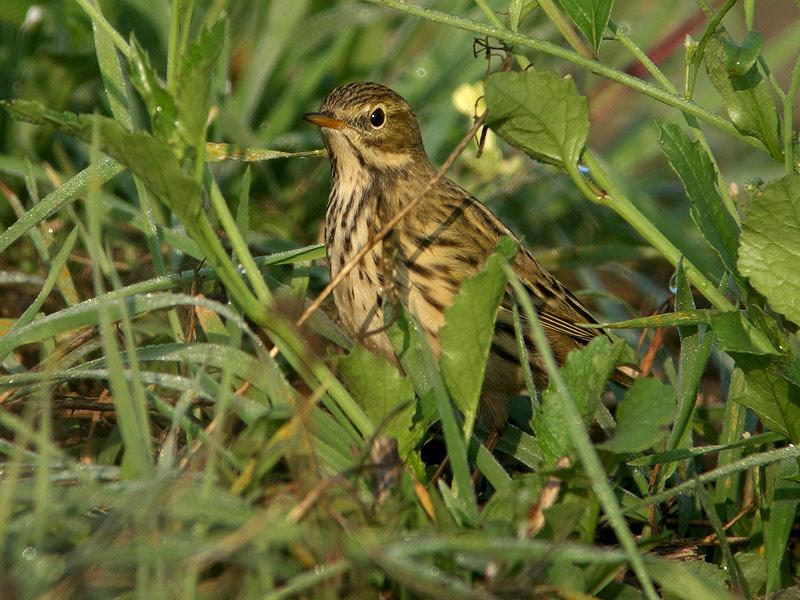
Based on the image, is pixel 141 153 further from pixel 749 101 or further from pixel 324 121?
pixel 324 121

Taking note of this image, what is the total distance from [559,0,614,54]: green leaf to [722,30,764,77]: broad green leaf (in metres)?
0.29

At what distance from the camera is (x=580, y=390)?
8.71 ft

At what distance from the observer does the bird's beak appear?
4094 millimetres

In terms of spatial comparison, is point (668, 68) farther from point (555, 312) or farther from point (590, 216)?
point (555, 312)

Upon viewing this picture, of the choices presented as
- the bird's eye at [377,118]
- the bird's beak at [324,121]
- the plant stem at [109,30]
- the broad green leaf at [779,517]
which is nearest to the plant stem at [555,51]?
the plant stem at [109,30]

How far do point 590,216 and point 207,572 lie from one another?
3319 mm

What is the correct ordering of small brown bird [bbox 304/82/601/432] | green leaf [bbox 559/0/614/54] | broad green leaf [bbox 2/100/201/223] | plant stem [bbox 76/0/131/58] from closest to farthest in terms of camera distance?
broad green leaf [bbox 2/100/201/223]
plant stem [bbox 76/0/131/58]
green leaf [bbox 559/0/614/54]
small brown bird [bbox 304/82/601/432]

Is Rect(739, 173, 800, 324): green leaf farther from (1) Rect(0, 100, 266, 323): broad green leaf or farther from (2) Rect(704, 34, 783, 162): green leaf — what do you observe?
(1) Rect(0, 100, 266, 323): broad green leaf

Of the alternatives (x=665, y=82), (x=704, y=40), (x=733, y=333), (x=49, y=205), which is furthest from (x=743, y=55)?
(x=49, y=205)

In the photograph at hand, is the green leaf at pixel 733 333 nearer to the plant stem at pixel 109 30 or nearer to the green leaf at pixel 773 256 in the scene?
the green leaf at pixel 773 256

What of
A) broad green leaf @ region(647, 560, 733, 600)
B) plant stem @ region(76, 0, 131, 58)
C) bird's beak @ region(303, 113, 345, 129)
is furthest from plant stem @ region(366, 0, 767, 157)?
bird's beak @ region(303, 113, 345, 129)

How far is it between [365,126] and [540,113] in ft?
4.83

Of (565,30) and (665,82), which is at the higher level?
(565,30)

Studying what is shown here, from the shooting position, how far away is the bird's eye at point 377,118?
426cm
